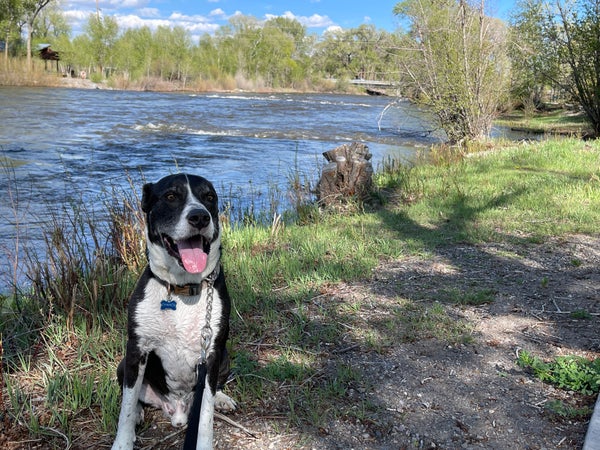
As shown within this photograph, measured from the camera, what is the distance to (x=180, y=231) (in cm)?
265

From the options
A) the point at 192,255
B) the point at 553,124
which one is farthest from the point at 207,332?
the point at 553,124

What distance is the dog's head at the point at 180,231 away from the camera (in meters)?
2.65

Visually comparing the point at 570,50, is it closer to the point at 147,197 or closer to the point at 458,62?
the point at 458,62

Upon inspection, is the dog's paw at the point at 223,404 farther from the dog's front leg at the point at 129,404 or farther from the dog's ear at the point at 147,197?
the dog's ear at the point at 147,197

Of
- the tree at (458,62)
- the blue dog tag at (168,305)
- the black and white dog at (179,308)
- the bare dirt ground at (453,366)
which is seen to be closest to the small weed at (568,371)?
the bare dirt ground at (453,366)

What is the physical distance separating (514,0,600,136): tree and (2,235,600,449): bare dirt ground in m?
13.6

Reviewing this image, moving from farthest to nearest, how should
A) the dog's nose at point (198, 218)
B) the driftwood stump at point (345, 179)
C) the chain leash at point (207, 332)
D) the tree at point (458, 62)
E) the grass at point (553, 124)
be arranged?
the grass at point (553, 124) → the tree at point (458, 62) → the driftwood stump at point (345, 179) → the chain leash at point (207, 332) → the dog's nose at point (198, 218)

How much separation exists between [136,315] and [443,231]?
5.01 meters

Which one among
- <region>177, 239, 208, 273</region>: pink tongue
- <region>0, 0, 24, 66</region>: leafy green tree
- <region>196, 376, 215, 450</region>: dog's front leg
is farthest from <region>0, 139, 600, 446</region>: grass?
<region>0, 0, 24, 66</region>: leafy green tree

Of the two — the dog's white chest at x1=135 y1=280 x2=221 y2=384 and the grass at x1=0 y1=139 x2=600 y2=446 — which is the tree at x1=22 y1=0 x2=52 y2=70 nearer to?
the grass at x1=0 y1=139 x2=600 y2=446

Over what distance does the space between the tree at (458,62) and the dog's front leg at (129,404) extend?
14263 millimetres

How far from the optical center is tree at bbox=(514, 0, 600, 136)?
17359 mm

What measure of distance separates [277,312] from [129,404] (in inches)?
71.2

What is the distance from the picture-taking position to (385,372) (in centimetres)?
356
